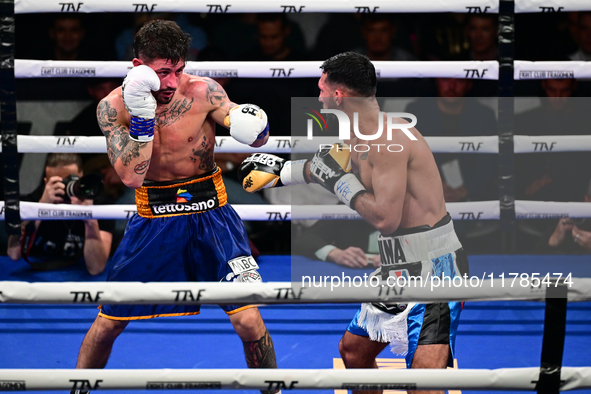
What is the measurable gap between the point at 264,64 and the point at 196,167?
1.27 m

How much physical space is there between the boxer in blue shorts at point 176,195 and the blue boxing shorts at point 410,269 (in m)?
0.44

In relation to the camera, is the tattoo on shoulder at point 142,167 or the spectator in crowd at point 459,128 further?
the spectator in crowd at point 459,128

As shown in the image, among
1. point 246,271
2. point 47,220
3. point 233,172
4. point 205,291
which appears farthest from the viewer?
point 233,172

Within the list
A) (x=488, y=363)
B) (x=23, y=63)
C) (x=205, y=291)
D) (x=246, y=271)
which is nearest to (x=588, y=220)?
(x=488, y=363)

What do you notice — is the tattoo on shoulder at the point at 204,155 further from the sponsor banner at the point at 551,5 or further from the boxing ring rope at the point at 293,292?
the sponsor banner at the point at 551,5

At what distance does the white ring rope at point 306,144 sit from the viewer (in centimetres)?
352

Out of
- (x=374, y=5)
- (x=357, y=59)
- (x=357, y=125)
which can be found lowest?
(x=357, y=125)

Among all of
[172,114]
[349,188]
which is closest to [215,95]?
[172,114]

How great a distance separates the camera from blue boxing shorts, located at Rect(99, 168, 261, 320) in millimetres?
2365

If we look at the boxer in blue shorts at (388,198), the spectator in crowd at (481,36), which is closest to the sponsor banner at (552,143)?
the spectator in crowd at (481,36)

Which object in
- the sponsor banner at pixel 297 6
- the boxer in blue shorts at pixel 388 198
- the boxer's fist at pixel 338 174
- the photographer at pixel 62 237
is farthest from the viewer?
the photographer at pixel 62 237

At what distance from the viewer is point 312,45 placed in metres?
4.57

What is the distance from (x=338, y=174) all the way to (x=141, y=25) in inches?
109

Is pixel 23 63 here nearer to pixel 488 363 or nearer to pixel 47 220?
pixel 47 220
